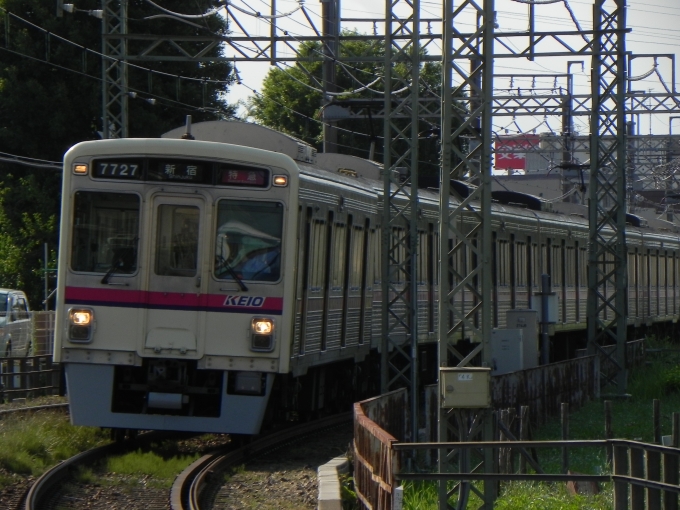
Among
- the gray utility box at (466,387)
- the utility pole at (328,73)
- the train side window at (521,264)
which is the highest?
the utility pole at (328,73)

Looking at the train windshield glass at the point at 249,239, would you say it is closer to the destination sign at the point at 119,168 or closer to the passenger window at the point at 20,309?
the destination sign at the point at 119,168

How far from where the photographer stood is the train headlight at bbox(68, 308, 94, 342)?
11703mm

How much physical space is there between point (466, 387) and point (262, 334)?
10.3ft

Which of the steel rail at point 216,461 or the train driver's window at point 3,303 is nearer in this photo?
the steel rail at point 216,461

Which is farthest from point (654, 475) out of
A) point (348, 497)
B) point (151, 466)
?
point (151, 466)

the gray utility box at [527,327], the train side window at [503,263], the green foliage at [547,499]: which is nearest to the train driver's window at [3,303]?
the train side window at [503,263]

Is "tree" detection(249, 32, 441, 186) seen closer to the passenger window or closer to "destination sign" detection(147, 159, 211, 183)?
the passenger window

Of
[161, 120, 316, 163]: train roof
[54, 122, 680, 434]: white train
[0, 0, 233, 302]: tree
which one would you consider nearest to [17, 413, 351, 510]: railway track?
[54, 122, 680, 434]: white train

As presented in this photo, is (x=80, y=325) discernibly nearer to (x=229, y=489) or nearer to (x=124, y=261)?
(x=124, y=261)

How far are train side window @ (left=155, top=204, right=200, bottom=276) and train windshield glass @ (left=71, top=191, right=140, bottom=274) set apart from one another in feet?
0.77

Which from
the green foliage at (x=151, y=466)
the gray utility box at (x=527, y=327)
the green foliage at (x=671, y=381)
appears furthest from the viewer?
the green foliage at (x=671, y=381)

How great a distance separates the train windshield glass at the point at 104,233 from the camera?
38.7ft

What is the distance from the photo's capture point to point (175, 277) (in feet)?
38.8

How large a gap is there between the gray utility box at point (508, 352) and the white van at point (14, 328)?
9.40 m
